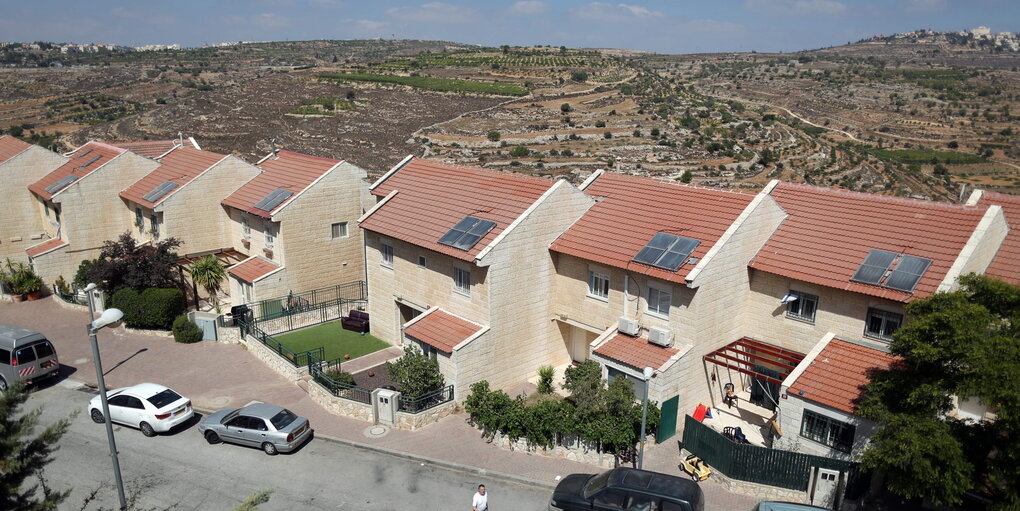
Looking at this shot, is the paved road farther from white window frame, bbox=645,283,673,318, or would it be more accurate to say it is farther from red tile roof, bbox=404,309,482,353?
white window frame, bbox=645,283,673,318

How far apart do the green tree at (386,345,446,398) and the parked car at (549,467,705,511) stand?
7.84m

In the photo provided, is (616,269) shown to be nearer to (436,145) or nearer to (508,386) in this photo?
(508,386)

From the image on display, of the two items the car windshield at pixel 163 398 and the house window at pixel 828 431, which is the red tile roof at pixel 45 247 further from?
the house window at pixel 828 431

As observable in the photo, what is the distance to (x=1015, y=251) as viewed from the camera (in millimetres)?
22781

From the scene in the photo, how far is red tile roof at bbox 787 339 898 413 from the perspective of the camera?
2012cm

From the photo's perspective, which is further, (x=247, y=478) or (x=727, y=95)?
(x=727, y=95)

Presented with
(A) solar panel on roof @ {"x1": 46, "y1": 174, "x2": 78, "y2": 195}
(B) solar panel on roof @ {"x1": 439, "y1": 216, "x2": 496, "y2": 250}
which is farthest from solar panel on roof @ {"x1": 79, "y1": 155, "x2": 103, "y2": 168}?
(B) solar panel on roof @ {"x1": 439, "y1": 216, "x2": 496, "y2": 250}

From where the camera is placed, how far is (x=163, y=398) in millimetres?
23750

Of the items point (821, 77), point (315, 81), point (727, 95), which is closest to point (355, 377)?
point (315, 81)

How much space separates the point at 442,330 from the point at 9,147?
40.8 metres

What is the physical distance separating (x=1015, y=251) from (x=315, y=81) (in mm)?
135310

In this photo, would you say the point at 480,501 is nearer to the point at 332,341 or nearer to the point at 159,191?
the point at 332,341

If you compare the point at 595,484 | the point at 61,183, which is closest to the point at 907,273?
the point at 595,484

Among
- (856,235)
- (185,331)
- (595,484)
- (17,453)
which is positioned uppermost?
(856,235)
